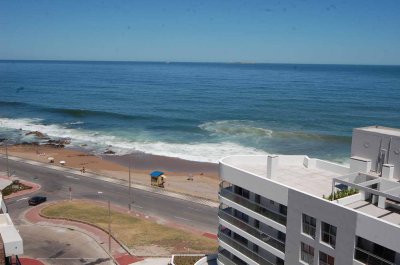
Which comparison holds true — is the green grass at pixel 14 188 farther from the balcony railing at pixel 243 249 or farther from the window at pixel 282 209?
the window at pixel 282 209

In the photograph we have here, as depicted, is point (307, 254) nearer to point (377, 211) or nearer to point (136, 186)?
point (377, 211)

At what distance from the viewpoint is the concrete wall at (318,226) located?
2058cm

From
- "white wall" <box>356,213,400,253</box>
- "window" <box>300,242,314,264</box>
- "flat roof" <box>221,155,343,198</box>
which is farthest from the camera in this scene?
"flat roof" <box>221,155,343,198</box>

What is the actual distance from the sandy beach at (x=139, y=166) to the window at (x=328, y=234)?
38.7 meters

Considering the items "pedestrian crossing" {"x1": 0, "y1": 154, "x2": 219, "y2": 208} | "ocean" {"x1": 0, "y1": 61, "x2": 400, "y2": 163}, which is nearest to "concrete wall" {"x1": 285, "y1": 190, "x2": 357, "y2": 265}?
"pedestrian crossing" {"x1": 0, "y1": 154, "x2": 219, "y2": 208}

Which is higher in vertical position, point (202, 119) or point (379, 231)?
point (379, 231)

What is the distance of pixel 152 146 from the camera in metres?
96.2

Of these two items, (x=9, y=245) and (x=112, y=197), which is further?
(x=112, y=197)

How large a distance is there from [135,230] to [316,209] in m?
30.2

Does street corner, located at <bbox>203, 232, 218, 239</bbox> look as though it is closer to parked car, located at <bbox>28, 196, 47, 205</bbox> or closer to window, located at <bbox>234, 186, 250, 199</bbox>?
window, located at <bbox>234, 186, 250, 199</bbox>

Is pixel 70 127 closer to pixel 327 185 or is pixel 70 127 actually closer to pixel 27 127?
pixel 27 127

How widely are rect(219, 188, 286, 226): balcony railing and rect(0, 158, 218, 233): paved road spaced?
20488mm

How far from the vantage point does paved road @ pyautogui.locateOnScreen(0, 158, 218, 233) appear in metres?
52.5

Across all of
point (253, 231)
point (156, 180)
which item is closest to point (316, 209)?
point (253, 231)
